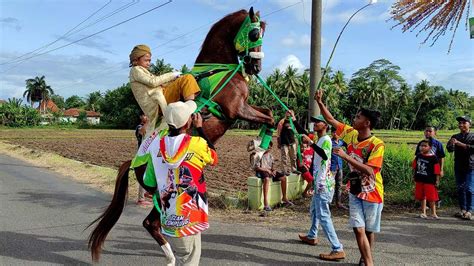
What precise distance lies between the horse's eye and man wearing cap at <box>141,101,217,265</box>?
186 cm

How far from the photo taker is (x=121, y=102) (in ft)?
206

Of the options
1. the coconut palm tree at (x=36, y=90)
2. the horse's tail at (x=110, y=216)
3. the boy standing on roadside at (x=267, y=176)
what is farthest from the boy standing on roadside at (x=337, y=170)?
the coconut palm tree at (x=36, y=90)

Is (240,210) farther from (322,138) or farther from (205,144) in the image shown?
(205,144)

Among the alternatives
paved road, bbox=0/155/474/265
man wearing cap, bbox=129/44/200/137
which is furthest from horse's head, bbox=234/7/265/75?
paved road, bbox=0/155/474/265

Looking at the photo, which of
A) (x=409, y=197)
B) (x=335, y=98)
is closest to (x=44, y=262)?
(x=409, y=197)

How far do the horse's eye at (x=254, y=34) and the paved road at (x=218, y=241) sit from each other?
261 centimetres

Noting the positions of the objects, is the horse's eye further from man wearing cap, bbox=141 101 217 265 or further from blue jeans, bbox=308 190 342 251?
blue jeans, bbox=308 190 342 251

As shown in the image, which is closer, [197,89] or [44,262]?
[197,89]

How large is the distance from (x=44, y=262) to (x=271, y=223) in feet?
11.1

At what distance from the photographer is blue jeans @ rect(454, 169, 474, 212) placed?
6.98 meters

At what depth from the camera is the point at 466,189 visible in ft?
23.1

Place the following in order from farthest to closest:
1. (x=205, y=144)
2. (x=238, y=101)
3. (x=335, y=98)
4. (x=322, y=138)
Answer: (x=335, y=98), (x=322, y=138), (x=238, y=101), (x=205, y=144)

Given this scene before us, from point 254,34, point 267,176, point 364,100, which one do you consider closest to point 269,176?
point 267,176

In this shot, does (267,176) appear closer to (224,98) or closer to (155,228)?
(224,98)
